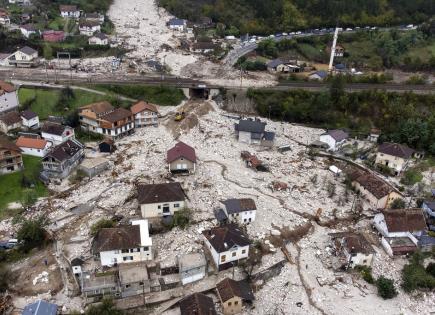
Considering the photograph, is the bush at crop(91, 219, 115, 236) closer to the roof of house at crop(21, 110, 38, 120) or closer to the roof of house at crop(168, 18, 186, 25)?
the roof of house at crop(21, 110, 38, 120)

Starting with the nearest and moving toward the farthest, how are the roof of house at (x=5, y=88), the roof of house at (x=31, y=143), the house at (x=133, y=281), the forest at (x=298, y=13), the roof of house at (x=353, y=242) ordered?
the house at (x=133, y=281) < the roof of house at (x=353, y=242) < the roof of house at (x=31, y=143) < the roof of house at (x=5, y=88) < the forest at (x=298, y=13)

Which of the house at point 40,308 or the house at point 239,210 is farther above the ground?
the house at point 239,210

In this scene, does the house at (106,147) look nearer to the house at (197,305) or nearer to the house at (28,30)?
the house at (197,305)

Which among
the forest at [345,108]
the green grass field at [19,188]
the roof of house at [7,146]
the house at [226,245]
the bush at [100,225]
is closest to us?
the house at [226,245]

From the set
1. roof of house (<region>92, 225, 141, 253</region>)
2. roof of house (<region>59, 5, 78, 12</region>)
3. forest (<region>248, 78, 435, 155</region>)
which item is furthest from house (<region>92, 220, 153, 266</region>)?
roof of house (<region>59, 5, 78, 12</region>)

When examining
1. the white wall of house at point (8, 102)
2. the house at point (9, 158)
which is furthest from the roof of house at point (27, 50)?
the house at point (9, 158)

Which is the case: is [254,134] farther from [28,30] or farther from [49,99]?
[28,30]
